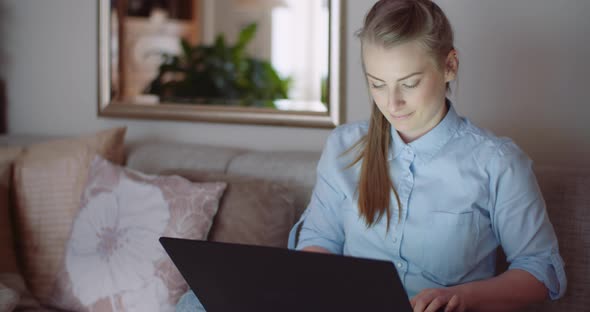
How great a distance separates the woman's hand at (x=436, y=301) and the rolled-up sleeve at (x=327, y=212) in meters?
0.39

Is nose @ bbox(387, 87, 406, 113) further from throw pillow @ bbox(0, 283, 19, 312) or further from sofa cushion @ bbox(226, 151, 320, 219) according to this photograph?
throw pillow @ bbox(0, 283, 19, 312)

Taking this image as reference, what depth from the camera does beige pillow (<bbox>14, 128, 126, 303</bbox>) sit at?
1.97m

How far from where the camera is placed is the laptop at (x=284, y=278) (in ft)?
2.99

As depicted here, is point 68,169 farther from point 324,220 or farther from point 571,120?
point 571,120

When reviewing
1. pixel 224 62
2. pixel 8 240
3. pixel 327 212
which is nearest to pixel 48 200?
pixel 8 240

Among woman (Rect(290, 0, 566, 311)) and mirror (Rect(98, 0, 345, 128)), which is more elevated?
mirror (Rect(98, 0, 345, 128))

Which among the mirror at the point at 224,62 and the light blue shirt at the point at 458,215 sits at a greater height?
the mirror at the point at 224,62

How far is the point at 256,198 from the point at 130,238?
1.12 ft

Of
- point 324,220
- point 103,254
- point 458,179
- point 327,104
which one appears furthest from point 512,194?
point 103,254

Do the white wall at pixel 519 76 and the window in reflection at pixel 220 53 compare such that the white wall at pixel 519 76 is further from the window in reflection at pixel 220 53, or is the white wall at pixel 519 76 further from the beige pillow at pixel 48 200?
the beige pillow at pixel 48 200

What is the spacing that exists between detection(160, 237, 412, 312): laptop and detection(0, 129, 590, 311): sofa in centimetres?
60

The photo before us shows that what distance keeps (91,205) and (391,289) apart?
3.79 feet

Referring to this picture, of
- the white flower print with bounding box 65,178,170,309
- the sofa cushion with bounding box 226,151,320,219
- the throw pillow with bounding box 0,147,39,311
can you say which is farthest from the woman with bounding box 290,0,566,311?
the throw pillow with bounding box 0,147,39,311

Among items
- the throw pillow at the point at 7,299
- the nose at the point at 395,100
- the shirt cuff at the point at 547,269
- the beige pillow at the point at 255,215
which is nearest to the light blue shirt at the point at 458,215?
the shirt cuff at the point at 547,269
